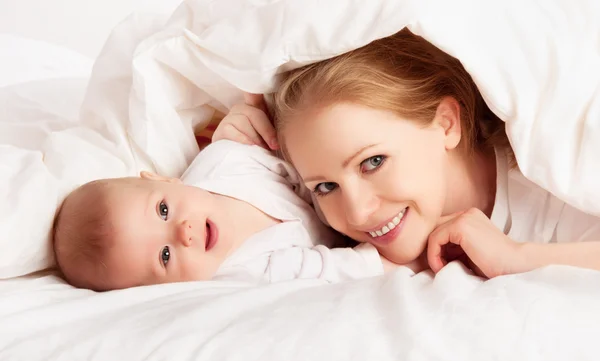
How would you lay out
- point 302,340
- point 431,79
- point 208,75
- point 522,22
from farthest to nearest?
1. point 208,75
2. point 431,79
3. point 522,22
4. point 302,340

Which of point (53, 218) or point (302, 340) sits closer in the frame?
point (302, 340)

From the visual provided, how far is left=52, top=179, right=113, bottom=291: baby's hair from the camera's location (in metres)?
1.14

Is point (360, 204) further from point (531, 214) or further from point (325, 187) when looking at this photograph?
point (531, 214)

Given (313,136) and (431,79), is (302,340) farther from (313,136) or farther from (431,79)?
(431,79)

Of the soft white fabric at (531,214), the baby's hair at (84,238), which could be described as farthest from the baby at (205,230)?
the soft white fabric at (531,214)

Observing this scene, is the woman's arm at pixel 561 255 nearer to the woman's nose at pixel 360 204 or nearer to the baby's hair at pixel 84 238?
the woman's nose at pixel 360 204

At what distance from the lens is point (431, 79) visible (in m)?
1.24

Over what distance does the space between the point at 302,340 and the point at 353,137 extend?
1.31 feet

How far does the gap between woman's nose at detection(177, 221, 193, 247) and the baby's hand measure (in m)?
0.26

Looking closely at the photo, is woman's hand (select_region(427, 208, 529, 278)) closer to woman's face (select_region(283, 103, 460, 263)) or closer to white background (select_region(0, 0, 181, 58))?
woman's face (select_region(283, 103, 460, 263))

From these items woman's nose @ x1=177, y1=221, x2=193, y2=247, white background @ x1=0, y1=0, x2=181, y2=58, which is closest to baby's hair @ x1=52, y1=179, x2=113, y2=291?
woman's nose @ x1=177, y1=221, x2=193, y2=247

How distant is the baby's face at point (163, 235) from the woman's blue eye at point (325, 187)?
0.17 meters

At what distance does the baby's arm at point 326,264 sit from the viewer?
122 centimetres

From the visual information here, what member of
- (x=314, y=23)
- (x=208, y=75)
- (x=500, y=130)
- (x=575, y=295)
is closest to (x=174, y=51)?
(x=208, y=75)
